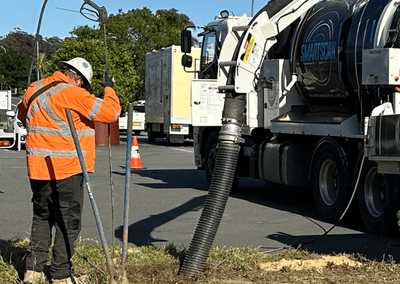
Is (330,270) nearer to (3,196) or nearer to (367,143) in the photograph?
(367,143)

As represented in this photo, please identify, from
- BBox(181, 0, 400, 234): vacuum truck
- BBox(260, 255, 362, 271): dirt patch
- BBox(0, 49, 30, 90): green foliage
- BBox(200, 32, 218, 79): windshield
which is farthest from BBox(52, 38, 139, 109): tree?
BBox(0, 49, 30, 90): green foliage

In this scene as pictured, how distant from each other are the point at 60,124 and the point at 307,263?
8.72 feet

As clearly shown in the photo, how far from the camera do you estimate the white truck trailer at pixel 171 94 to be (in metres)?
30.1

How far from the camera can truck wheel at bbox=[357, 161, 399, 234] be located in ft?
32.3

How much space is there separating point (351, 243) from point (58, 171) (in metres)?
4.14

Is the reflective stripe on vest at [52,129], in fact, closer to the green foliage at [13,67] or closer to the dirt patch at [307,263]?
the dirt patch at [307,263]

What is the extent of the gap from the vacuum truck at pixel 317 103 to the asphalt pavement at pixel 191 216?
46 centimetres

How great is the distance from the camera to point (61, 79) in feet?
22.4

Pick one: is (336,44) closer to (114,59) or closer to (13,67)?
(114,59)

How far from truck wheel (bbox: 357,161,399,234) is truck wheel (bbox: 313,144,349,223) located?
44 centimetres

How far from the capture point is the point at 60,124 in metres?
6.66

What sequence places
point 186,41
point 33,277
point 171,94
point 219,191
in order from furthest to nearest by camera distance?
point 171,94 < point 186,41 < point 219,191 < point 33,277

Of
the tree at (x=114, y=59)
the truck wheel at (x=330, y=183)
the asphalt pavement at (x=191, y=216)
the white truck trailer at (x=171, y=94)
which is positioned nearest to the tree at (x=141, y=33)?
the tree at (x=114, y=59)

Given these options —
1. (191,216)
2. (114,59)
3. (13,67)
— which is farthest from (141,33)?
(191,216)
